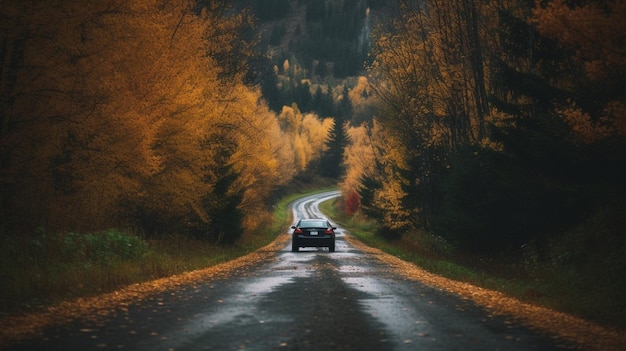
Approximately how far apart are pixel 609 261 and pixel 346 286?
6.07 meters

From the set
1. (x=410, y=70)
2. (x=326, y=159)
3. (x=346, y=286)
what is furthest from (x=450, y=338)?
(x=326, y=159)

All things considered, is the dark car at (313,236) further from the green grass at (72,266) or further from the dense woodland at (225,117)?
the green grass at (72,266)

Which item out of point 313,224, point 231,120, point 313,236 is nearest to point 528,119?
point 231,120

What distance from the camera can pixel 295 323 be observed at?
954 centimetres

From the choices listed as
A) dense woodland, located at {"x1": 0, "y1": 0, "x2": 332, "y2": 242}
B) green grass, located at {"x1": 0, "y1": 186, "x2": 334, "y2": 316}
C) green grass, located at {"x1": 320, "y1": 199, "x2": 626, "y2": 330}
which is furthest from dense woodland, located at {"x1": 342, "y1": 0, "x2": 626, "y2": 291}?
green grass, located at {"x1": 0, "y1": 186, "x2": 334, "y2": 316}

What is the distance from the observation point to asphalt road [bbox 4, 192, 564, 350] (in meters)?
7.94

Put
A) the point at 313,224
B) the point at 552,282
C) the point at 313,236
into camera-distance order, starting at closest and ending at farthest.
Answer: the point at 552,282, the point at 313,236, the point at 313,224

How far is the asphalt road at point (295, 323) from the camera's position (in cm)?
794

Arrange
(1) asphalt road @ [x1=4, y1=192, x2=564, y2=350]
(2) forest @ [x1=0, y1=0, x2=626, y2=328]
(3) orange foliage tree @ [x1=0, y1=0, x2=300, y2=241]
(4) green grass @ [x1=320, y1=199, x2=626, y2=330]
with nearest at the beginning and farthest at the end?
1. (1) asphalt road @ [x1=4, y1=192, x2=564, y2=350]
2. (4) green grass @ [x1=320, y1=199, x2=626, y2=330]
3. (2) forest @ [x1=0, y1=0, x2=626, y2=328]
4. (3) orange foliage tree @ [x1=0, y1=0, x2=300, y2=241]

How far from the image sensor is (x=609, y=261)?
14320 millimetres

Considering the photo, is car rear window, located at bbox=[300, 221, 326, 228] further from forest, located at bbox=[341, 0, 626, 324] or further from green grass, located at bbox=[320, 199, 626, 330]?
green grass, located at bbox=[320, 199, 626, 330]

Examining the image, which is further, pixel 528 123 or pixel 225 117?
pixel 225 117

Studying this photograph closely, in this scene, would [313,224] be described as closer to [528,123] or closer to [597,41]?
[528,123]

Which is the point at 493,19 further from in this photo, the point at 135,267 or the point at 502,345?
the point at 502,345
